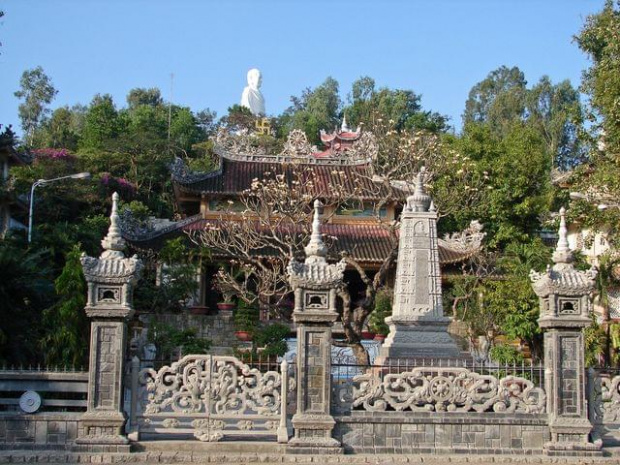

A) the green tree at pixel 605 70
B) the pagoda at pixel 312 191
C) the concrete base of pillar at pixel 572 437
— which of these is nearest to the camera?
the concrete base of pillar at pixel 572 437

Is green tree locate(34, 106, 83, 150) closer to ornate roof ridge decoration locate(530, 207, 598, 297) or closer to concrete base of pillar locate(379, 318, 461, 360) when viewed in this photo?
concrete base of pillar locate(379, 318, 461, 360)

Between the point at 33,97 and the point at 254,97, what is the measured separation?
19658 millimetres

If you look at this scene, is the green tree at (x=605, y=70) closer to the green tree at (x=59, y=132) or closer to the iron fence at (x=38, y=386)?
the iron fence at (x=38, y=386)

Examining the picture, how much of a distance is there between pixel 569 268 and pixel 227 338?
2037cm

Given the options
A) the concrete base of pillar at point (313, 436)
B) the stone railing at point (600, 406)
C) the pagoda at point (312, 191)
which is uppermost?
the pagoda at point (312, 191)

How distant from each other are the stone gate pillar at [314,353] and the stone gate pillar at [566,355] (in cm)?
332

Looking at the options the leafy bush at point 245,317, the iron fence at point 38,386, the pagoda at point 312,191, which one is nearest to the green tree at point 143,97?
the pagoda at point 312,191

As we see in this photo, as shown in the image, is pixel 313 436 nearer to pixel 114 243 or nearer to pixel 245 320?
pixel 114 243

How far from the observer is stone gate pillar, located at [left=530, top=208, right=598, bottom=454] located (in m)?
13.0

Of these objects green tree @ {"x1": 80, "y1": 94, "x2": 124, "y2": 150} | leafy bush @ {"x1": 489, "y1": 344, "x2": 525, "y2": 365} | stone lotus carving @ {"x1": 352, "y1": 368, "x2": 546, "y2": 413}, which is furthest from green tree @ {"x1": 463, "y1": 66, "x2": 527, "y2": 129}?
stone lotus carving @ {"x1": 352, "y1": 368, "x2": 546, "y2": 413}

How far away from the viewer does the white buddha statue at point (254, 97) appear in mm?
75938

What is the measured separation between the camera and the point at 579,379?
13.2 m

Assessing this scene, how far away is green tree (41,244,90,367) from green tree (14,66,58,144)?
50.2m

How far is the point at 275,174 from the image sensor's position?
39188 millimetres
